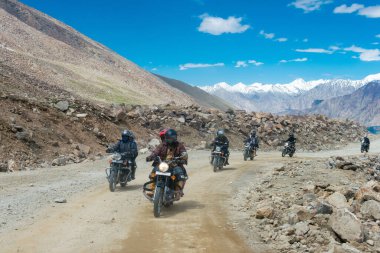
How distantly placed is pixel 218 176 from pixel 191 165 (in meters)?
4.93

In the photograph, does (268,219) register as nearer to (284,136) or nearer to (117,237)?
(117,237)

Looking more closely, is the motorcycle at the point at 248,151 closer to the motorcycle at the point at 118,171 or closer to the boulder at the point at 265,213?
the motorcycle at the point at 118,171

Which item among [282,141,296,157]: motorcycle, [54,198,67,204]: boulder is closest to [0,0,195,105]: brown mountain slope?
[282,141,296,157]: motorcycle

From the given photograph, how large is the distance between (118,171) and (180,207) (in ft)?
12.5

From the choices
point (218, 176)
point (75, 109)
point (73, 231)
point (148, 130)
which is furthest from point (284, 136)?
point (73, 231)

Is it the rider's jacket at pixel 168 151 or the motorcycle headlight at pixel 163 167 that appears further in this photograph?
the rider's jacket at pixel 168 151

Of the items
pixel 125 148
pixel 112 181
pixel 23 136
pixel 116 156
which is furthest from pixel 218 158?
pixel 23 136

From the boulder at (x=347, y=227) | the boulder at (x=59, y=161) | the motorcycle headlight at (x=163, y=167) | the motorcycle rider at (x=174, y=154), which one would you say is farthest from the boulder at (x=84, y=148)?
the boulder at (x=347, y=227)

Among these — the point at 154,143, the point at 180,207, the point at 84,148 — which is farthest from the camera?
the point at 154,143

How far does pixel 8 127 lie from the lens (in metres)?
25.0

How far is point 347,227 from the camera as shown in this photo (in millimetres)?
8523

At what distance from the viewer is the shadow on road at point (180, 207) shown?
1173cm

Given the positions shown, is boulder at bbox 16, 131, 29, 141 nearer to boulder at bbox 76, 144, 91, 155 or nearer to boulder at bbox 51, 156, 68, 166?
boulder at bbox 51, 156, 68, 166

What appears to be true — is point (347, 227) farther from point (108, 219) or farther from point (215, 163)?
point (215, 163)
